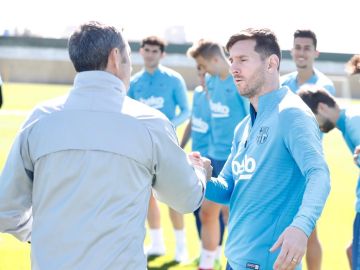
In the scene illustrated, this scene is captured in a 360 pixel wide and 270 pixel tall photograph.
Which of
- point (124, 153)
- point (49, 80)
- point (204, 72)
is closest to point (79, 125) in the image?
point (124, 153)

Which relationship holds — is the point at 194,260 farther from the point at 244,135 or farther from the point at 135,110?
the point at 135,110

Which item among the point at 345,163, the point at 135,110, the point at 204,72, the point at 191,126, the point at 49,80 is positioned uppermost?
the point at 135,110

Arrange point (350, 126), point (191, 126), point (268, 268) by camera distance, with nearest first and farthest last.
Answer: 1. point (268, 268)
2. point (350, 126)
3. point (191, 126)

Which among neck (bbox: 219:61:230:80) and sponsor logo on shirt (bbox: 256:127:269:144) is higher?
sponsor logo on shirt (bbox: 256:127:269:144)

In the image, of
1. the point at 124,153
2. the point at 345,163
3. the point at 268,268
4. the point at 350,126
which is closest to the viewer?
the point at 124,153

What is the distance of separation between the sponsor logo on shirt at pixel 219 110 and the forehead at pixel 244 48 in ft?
13.6

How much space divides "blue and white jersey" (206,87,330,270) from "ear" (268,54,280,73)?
11 centimetres

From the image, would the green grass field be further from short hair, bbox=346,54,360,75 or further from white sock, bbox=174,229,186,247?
short hair, bbox=346,54,360,75

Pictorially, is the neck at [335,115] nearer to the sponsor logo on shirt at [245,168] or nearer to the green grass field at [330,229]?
the sponsor logo on shirt at [245,168]

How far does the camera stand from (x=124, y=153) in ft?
10.8

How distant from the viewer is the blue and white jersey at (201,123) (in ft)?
28.6

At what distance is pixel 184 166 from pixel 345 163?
568 inches

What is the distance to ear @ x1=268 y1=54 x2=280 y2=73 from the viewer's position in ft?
A: 13.8

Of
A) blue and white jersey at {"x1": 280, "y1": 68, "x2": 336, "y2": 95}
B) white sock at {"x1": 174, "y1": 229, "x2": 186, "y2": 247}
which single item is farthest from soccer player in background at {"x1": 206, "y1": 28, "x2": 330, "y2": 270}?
white sock at {"x1": 174, "y1": 229, "x2": 186, "y2": 247}
